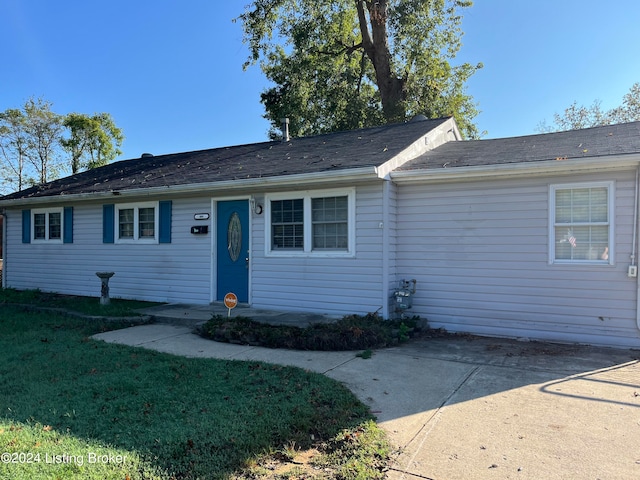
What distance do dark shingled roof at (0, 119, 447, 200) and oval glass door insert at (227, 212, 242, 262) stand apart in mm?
965

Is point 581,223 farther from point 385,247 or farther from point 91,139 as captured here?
point 91,139

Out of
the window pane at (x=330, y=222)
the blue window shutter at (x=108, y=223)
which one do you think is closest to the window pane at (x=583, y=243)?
the window pane at (x=330, y=222)

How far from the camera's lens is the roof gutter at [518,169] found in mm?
6145

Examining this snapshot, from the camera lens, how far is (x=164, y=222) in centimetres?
1023

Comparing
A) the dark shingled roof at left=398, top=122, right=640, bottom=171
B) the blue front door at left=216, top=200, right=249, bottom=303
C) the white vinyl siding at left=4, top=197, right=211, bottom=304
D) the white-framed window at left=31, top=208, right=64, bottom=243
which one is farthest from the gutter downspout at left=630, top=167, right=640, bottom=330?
the white-framed window at left=31, top=208, right=64, bottom=243

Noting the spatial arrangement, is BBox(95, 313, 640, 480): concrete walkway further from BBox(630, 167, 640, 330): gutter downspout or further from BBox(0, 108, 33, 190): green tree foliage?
BBox(0, 108, 33, 190): green tree foliage


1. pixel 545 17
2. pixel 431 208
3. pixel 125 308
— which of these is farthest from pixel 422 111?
pixel 125 308

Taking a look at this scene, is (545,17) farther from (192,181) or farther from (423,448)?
(423,448)

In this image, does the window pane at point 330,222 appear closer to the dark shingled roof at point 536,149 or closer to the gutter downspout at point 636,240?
the dark shingled roof at point 536,149

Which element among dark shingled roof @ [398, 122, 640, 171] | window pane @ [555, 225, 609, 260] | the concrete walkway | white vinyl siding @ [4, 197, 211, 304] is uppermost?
dark shingled roof @ [398, 122, 640, 171]

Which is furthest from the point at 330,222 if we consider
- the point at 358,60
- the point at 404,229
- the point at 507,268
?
the point at 358,60

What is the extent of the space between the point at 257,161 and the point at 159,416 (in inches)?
279

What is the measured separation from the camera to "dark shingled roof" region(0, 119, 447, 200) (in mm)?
8305

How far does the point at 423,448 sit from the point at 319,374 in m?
1.81
